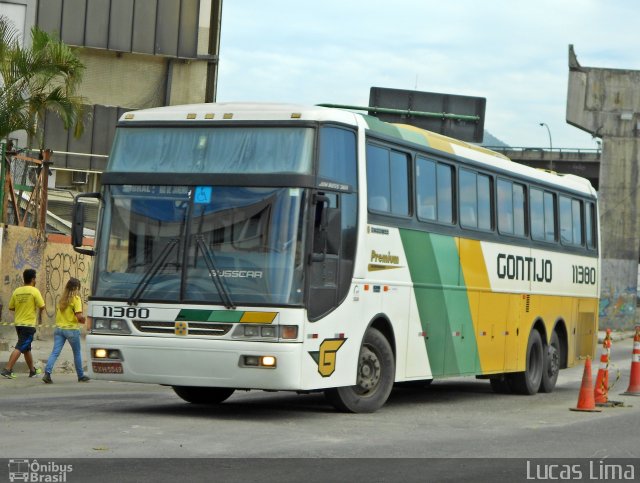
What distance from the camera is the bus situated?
44.1 ft

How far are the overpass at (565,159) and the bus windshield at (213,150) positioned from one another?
72.0 meters

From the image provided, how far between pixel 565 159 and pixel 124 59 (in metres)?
45.3

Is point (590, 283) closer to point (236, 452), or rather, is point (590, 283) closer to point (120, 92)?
point (236, 452)

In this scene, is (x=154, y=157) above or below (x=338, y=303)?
above

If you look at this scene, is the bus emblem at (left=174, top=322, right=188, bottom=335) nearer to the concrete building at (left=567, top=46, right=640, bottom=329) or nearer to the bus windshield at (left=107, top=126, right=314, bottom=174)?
the bus windshield at (left=107, top=126, right=314, bottom=174)

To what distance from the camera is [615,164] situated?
176ft

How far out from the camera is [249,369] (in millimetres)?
13336

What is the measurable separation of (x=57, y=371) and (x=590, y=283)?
954 cm

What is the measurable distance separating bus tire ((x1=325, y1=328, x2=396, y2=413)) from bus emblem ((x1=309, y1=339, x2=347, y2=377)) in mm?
691
